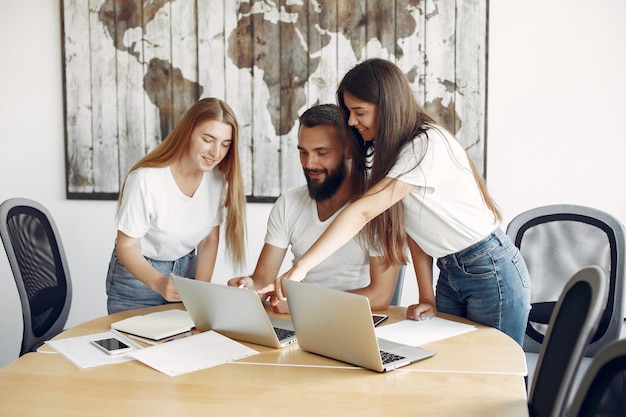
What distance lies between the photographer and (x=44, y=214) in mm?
2695

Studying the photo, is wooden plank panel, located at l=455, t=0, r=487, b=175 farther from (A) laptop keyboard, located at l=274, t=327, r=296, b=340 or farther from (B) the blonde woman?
(A) laptop keyboard, located at l=274, t=327, r=296, b=340

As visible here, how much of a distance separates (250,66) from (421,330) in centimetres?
189

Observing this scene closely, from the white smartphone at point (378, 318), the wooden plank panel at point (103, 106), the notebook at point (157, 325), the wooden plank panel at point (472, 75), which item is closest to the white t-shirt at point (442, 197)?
the white smartphone at point (378, 318)

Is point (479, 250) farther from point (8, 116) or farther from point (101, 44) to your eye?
point (8, 116)

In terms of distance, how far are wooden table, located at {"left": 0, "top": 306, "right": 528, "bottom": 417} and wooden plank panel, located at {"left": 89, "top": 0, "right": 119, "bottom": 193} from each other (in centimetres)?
194

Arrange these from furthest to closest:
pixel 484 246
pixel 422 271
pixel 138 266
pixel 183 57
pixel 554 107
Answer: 1. pixel 183 57
2. pixel 554 107
3. pixel 138 266
4. pixel 422 271
5. pixel 484 246

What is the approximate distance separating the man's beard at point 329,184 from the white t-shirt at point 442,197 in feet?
1.29

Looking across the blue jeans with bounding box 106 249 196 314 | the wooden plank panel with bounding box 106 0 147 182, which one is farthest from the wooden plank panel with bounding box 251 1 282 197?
the blue jeans with bounding box 106 249 196 314

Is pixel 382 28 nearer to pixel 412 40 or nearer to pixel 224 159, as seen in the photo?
pixel 412 40

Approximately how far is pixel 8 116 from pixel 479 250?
108 inches

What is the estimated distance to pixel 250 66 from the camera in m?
3.43

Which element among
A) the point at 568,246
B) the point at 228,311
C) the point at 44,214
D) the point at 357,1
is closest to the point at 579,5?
the point at 357,1

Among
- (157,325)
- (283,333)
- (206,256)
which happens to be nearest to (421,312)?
(283,333)

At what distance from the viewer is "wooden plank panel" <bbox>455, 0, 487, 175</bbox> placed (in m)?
3.24
